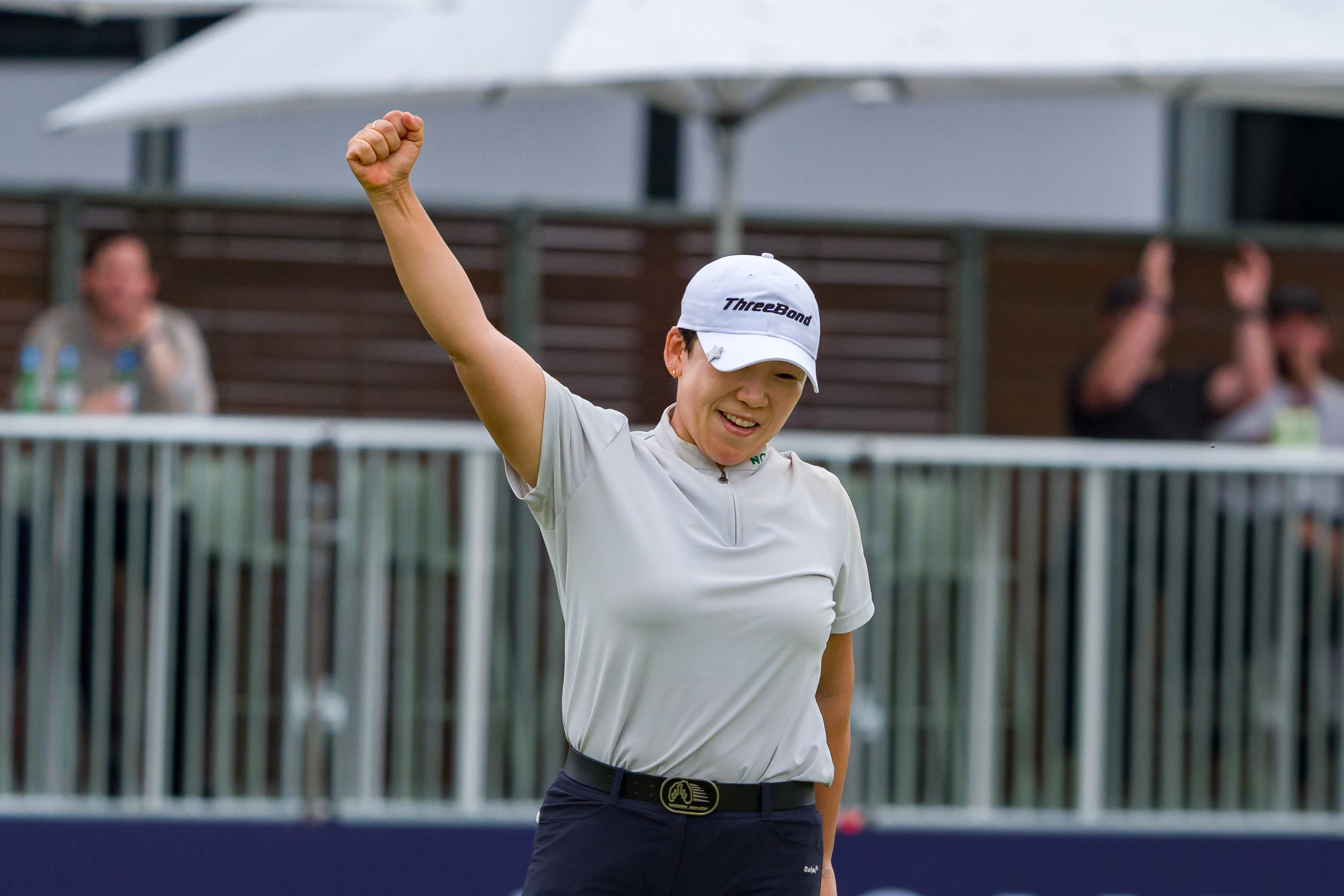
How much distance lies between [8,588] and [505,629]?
1.56 m

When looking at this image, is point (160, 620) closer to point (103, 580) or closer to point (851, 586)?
point (103, 580)

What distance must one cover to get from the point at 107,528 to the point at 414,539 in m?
0.94

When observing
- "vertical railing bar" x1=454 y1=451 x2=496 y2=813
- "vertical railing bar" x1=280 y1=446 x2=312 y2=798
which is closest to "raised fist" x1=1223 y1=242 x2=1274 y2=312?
"vertical railing bar" x1=454 y1=451 x2=496 y2=813

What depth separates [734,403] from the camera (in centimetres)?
287

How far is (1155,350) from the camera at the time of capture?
760 cm

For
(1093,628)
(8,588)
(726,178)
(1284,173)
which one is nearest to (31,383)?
(8,588)

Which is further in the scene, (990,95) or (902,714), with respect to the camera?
(990,95)

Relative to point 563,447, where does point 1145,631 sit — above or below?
below

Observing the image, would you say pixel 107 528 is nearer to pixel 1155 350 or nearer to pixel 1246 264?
pixel 1155 350

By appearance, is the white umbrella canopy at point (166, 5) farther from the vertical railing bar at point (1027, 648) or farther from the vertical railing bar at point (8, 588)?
the vertical railing bar at point (1027, 648)

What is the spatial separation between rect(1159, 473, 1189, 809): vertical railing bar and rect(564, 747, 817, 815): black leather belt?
3599 mm

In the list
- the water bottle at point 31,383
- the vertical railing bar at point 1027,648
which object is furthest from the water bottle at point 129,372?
the vertical railing bar at point 1027,648

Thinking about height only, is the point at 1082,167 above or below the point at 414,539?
above

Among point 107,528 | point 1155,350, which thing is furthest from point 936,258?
point 107,528
